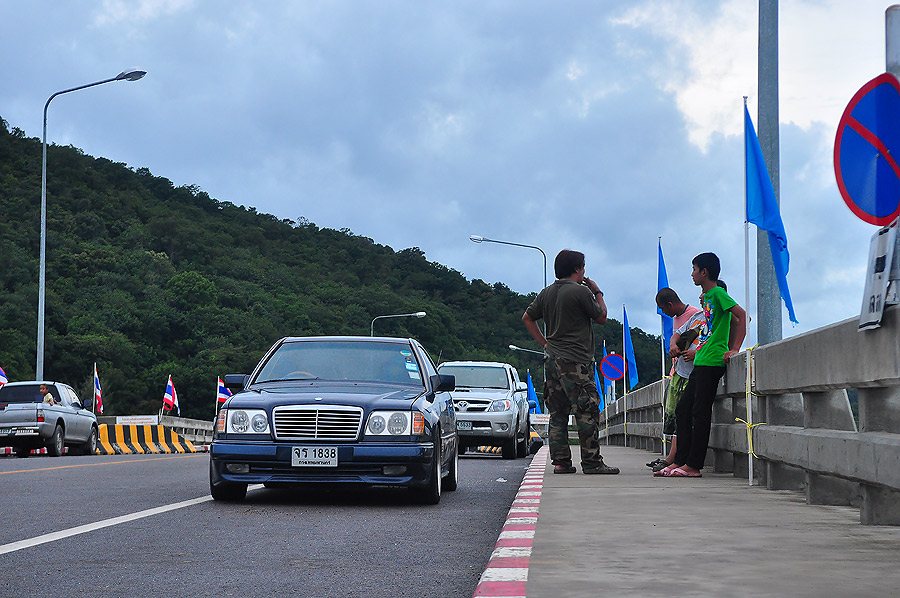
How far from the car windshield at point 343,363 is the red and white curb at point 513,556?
9.47 ft

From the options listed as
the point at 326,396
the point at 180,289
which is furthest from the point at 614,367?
the point at 180,289

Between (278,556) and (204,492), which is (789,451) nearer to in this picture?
(278,556)

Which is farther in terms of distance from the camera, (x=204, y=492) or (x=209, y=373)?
(x=209, y=373)

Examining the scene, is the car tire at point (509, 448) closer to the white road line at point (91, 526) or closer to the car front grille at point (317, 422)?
the white road line at point (91, 526)

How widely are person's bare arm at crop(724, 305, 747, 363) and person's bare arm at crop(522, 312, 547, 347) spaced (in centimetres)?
164

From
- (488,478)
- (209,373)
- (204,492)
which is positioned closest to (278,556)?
(204,492)

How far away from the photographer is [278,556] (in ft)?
21.3

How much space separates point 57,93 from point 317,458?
1046 inches

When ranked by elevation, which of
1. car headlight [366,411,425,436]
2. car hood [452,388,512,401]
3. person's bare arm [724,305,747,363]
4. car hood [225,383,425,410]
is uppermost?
person's bare arm [724,305,747,363]

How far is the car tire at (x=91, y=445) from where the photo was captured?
2716cm

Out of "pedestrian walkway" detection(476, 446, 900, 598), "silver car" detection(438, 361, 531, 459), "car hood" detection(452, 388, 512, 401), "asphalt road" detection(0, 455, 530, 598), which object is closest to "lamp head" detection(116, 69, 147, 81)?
"silver car" detection(438, 361, 531, 459)

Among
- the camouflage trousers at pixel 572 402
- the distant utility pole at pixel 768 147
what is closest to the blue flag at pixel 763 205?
the distant utility pole at pixel 768 147

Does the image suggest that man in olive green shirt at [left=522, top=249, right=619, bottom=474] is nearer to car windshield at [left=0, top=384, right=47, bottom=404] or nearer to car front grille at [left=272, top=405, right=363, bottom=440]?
car front grille at [left=272, top=405, right=363, bottom=440]

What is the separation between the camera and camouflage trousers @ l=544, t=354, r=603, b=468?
11.0 meters
